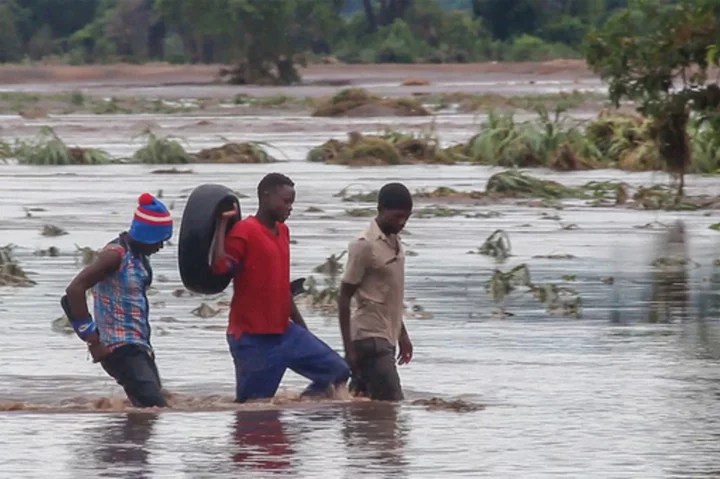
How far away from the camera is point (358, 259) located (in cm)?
1060

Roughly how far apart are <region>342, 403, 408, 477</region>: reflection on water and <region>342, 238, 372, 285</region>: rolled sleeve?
2.30 ft

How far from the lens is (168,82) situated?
3696 inches

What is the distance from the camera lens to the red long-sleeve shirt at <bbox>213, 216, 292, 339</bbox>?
1034cm

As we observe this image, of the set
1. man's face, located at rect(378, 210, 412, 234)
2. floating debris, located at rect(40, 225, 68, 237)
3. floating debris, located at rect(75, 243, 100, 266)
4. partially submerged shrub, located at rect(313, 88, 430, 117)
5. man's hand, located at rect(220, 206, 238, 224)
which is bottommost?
partially submerged shrub, located at rect(313, 88, 430, 117)

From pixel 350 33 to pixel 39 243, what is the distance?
88137 mm

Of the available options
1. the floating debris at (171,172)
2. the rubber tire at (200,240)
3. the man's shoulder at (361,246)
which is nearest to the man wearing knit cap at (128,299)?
the rubber tire at (200,240)

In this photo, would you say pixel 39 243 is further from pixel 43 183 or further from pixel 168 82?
pixel 168 82

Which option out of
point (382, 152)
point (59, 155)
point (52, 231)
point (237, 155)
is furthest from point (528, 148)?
point (52, 231)

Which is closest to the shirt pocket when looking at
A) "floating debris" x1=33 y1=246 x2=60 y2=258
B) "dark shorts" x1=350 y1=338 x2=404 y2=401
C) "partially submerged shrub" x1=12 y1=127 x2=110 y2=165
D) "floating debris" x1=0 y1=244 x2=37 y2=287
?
"dark shorts" x1=350 y1=338 x2=404 y2=401

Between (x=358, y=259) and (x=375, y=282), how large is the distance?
178 mm

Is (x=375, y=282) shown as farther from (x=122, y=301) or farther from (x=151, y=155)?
(x=151, y=155)

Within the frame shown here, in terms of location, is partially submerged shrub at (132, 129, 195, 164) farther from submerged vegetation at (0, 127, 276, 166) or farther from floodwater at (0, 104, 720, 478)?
floodwater at (0, 104, 720, 478)

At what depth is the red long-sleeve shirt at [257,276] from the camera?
10344 mm

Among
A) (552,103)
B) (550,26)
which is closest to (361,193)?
(552,103)
